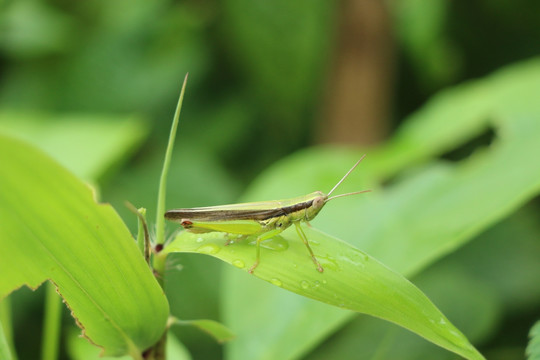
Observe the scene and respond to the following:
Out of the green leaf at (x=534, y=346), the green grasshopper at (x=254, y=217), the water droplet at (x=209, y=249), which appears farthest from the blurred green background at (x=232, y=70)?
the green leaf at (x=534, y=346)

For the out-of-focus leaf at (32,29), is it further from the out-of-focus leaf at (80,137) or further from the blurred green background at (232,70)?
the out-of-focus leaf at (80,137)

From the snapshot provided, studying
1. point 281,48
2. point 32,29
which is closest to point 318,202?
point 281,48

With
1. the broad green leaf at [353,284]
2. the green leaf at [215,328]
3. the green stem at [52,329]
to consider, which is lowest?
the green stem at [52,329]

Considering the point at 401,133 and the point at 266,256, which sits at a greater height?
the point at 266,256

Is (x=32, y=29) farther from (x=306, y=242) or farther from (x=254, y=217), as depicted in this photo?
(x=306, y=242)

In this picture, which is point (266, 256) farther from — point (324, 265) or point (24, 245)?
point (24, 245)

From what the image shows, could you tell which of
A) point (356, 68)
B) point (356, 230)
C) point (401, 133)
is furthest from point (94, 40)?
point (356, 230)
